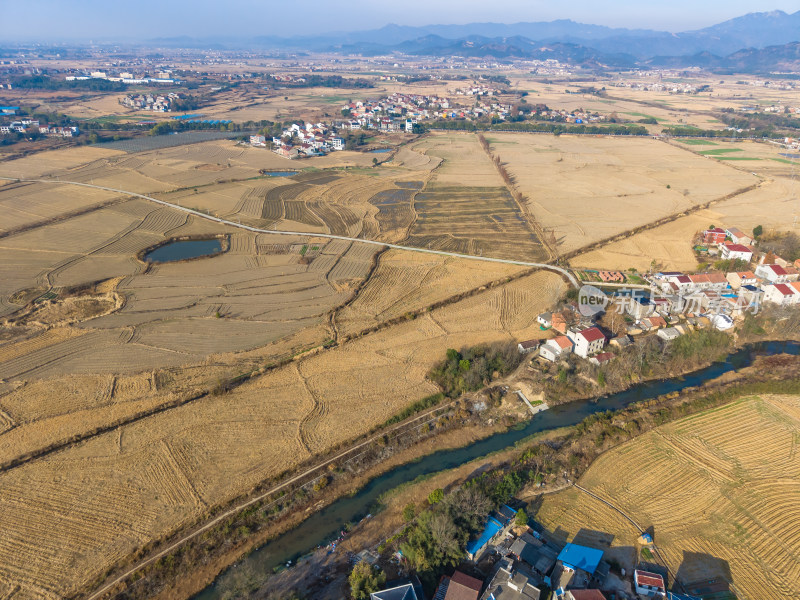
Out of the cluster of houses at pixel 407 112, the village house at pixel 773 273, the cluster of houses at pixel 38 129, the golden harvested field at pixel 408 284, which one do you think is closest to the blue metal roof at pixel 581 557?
the golden harvested field at pixel 408 284

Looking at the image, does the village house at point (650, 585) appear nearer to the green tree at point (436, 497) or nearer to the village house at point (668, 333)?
the green tree at point (436, 497)

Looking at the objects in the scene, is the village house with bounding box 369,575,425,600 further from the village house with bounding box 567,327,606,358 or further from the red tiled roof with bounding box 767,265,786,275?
the red tiled roof with bounding box 767,265,786,275

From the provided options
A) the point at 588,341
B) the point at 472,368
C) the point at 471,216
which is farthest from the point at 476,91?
the point at 472,368

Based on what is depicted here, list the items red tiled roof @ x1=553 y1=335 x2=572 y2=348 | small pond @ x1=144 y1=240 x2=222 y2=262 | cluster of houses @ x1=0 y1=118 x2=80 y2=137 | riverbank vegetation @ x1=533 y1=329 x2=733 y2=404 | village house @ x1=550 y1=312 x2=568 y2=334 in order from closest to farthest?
riverbank vegetation @ x1=533 y1=329 x2=733 y2=404, red tiled roof @ x1=553 y1=335 x2=572 y2=348, village house @ x1=550 y1=312 x2=568 y2=334, small pond @ x1=144 y1=240 x2=222 y2=262, cluster of houses @ x1=0 y1=118 x2=80 y2=137

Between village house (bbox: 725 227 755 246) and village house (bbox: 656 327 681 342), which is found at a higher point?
village house (bbox: 725 227 755 246)

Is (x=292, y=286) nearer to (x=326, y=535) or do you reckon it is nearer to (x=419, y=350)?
(x=419, y=350)

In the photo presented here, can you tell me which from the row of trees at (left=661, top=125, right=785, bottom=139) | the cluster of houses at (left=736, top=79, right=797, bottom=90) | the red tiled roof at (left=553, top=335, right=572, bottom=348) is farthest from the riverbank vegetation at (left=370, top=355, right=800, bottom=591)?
the cluster of houses at (left=736, top=79, right=797, bottom=90)

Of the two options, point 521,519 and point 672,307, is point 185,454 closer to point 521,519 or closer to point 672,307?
point 521,519
